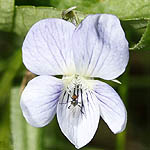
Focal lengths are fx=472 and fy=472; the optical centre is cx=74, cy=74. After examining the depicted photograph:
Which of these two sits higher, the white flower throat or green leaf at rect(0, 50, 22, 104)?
the white flower throat

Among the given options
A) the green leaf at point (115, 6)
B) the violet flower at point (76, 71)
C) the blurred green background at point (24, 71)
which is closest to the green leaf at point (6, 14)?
the blurred green background at point (24, 71)

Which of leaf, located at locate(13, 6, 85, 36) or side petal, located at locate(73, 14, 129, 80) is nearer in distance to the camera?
side petal, located at locate(73, 14, 129, 80)

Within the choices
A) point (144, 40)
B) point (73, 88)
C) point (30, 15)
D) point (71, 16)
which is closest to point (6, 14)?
point (30, 15)

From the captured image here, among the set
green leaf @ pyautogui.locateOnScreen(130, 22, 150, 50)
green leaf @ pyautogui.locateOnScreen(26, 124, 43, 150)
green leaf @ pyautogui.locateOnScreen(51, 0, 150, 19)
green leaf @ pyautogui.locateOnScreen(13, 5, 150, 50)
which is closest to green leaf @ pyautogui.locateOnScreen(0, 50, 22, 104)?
green leaf @ pyautogui.locateOnScreen(26, 124, 43, 150)

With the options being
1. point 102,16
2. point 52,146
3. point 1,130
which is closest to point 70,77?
point 102,16

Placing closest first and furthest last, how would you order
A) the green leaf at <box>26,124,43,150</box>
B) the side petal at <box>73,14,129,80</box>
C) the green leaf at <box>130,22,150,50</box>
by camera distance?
the side petal at <box>73,14,129,80</box>, the green leaf at <box>130,22,150,50</box>, the green leaf at <box>26,124,43,150</box>

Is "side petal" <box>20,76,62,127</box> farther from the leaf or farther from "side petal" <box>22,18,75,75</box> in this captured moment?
the leaf
